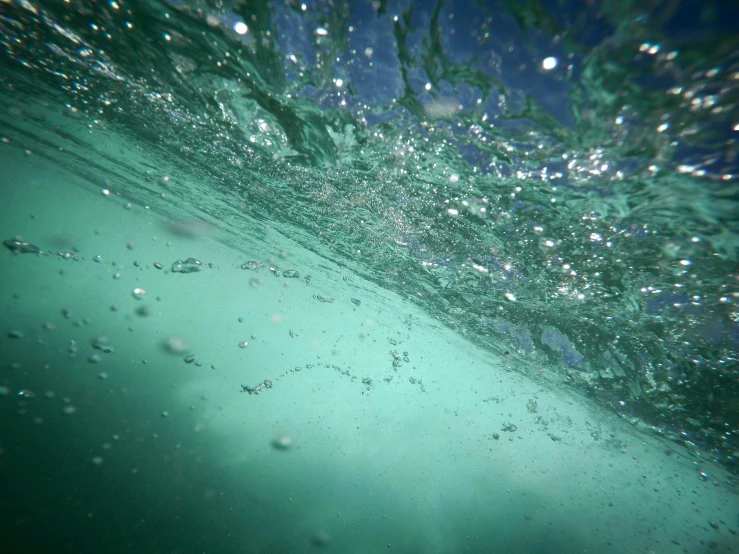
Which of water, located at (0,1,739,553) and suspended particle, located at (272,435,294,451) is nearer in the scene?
water, located at (0,1,739,553)

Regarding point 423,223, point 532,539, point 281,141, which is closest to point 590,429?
point 532,539

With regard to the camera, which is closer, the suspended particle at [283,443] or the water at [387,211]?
the water at [387,211]

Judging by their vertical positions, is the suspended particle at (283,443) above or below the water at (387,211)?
below

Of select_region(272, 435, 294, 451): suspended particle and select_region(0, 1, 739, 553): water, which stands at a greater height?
select_region(0, 1, 739, 553): water

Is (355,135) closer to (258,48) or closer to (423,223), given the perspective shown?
(258,48)

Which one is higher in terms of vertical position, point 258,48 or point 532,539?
point 258,48

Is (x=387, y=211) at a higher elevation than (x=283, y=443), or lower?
higher

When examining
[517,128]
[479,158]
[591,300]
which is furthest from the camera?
[591,300]

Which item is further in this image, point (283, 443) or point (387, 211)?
point (283, 443)
